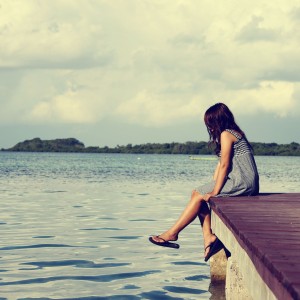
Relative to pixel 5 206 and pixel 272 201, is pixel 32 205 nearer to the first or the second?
pixel 5 206

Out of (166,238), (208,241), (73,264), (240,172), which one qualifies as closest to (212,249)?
(208,241)

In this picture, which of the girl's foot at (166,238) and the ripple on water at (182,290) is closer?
the girl's foot at (166,238)

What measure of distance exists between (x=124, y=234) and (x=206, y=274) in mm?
4923

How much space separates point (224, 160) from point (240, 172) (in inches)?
12.4

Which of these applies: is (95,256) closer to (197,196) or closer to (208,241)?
(208,241)

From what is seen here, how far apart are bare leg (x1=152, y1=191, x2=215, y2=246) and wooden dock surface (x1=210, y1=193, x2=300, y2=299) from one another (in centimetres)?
23

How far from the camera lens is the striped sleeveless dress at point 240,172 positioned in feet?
32.2

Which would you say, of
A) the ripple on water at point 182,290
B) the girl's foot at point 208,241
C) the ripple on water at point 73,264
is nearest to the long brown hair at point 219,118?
the girl's foot at point 208,241

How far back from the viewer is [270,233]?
635 centimetres

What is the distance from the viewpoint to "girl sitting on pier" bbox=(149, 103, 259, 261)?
31.1 feet

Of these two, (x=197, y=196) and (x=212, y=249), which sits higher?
(x=197, y=196)

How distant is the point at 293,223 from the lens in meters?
7.25

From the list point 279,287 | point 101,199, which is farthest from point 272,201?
point 101,199

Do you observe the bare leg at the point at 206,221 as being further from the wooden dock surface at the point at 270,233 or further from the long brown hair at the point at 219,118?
the long brown hair at the point at 219,118
